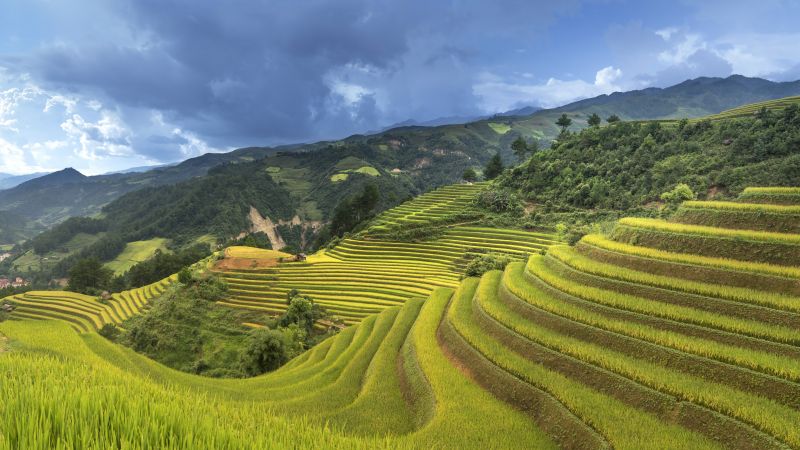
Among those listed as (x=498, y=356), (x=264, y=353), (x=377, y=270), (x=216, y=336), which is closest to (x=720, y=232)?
(x=498, y=356)

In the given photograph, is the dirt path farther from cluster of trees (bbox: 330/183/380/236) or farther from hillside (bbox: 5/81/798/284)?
cluster of trees (bbox: 330/183/380/236)

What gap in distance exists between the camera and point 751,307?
10.7 m

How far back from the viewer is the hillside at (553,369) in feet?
14.6

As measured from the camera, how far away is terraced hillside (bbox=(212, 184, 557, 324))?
37.7 meters

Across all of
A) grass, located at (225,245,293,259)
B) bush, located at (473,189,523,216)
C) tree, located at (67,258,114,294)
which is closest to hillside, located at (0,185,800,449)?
grass, located at (225,245,293,259)

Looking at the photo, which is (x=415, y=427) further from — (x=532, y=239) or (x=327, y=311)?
(x=532, y=239)

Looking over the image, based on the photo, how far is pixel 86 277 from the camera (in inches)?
2788

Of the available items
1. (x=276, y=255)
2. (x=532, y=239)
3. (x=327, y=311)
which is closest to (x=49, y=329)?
(x=327, y=311)

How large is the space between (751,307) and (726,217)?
5.68 meters

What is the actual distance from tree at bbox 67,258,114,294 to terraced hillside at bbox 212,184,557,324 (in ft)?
148

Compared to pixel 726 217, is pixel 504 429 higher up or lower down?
lower down

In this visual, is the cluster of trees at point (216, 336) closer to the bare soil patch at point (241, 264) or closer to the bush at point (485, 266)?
the bare soil patch at point (241, 264)

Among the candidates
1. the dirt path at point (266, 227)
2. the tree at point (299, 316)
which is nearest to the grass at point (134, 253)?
the dirt path at point (266, 227)

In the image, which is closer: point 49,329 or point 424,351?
point 424,351
